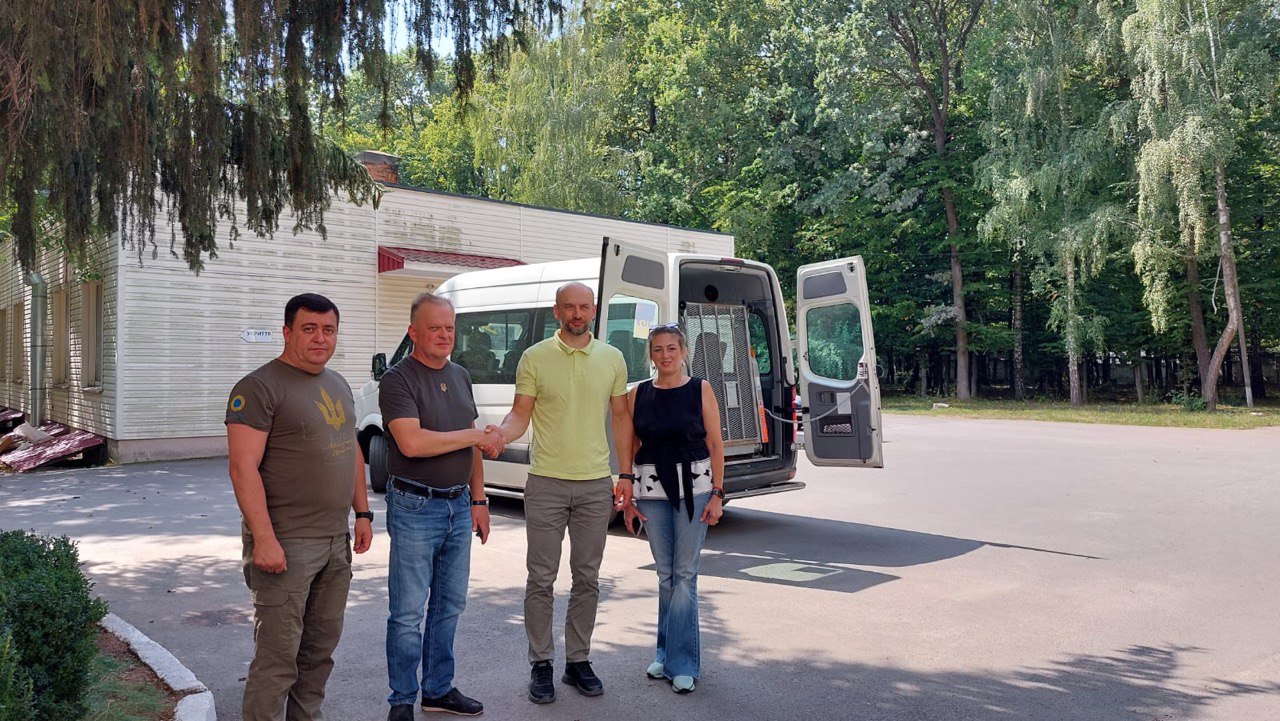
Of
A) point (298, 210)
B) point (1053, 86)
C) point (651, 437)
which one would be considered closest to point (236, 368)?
point (298, 210)

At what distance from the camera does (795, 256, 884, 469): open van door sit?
8.91m

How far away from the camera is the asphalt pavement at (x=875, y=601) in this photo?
4.58 meters

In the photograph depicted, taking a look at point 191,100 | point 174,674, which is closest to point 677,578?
point 174,674

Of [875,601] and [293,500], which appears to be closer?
[293,500]

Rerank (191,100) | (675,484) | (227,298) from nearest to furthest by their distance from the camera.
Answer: (675,484) → (191,100) → (227,298)

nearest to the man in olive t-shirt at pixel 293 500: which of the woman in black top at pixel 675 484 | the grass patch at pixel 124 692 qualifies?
the grass patch at pixel 124 692

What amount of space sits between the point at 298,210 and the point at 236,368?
33.1 ft

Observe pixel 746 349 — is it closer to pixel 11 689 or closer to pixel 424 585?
pixel 424 585

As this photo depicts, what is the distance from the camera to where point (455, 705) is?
14.3 feet

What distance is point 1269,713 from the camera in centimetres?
430

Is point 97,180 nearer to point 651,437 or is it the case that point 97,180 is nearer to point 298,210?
point 298,210

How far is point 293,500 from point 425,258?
1451 centimetres

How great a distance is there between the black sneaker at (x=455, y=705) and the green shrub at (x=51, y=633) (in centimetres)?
139

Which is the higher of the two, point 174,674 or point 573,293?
point 573,293
